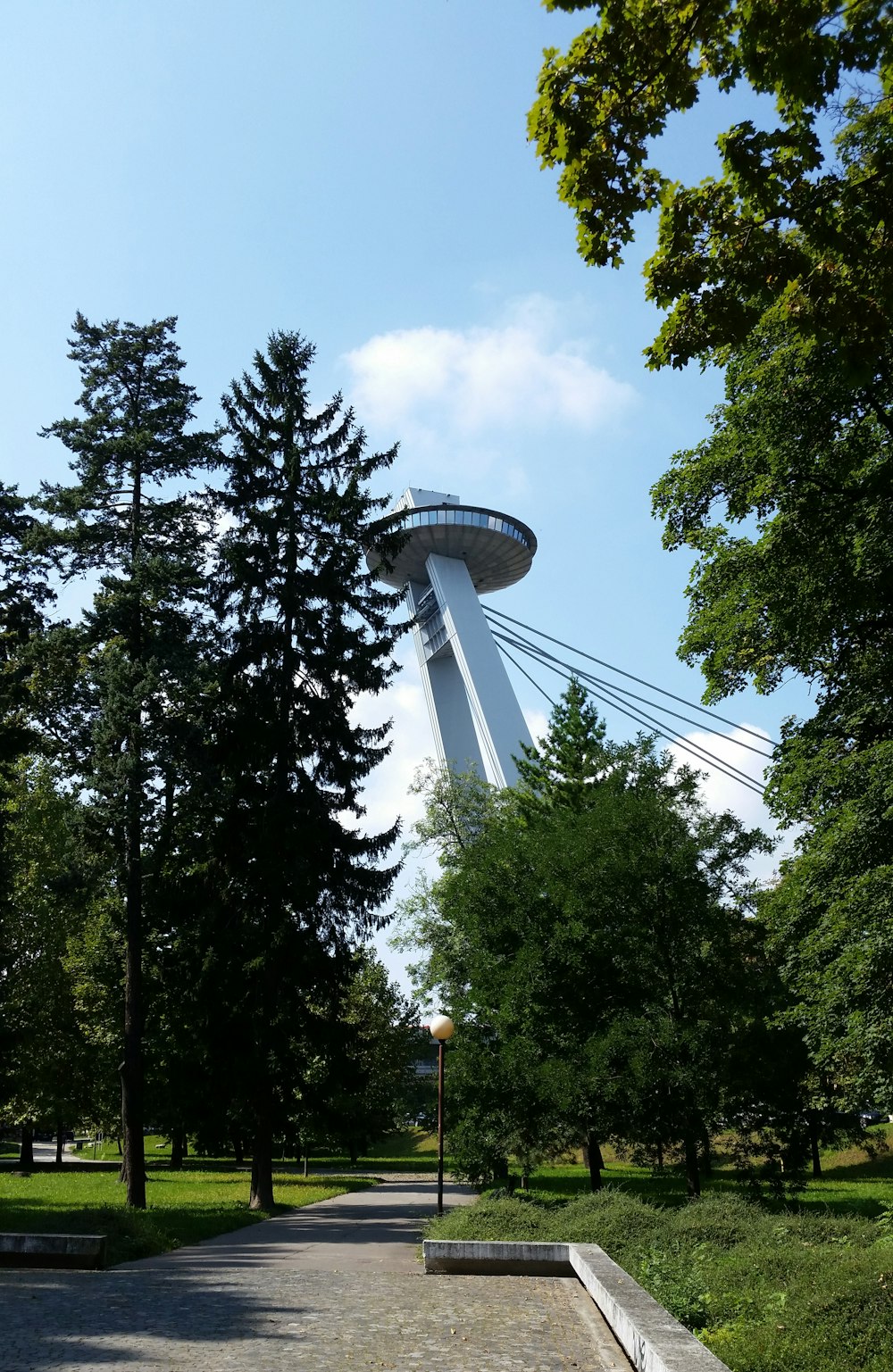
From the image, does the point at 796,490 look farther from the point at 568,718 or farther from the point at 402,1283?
the point at 568,718

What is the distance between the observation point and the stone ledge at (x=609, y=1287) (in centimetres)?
512

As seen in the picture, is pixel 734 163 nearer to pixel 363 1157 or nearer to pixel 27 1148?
pixel 27 1148

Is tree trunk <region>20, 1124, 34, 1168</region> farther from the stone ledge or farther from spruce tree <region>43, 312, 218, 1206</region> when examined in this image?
the stone ledge

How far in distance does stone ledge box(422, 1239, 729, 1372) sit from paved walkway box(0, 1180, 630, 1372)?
197 mm

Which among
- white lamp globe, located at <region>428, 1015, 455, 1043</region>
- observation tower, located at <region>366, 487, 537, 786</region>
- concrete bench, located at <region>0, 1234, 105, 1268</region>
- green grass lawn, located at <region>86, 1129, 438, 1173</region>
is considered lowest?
green grass lawn, located at <region>86, 1129, 438, 1173</region>

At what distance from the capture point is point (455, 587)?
147ft

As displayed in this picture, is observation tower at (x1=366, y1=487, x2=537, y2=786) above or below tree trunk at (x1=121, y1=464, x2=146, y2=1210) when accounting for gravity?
above

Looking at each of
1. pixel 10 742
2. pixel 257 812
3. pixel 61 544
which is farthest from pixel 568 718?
pixel 10 742

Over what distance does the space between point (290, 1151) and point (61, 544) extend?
12.1 meters

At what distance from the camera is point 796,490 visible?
11.5 m

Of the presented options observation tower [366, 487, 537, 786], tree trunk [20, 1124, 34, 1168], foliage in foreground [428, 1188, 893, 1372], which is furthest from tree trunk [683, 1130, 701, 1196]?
tree trunk [20, 1124, 34, 1168]

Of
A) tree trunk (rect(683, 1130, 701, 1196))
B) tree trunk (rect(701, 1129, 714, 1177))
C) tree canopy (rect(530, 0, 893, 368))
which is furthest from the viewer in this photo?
tree trunk (rect(701, 1129, 714, 1177))

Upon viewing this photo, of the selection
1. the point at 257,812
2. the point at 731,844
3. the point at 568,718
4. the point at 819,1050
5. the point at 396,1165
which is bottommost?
the point at 396,1165

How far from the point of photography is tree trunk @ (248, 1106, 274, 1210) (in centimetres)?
1784
